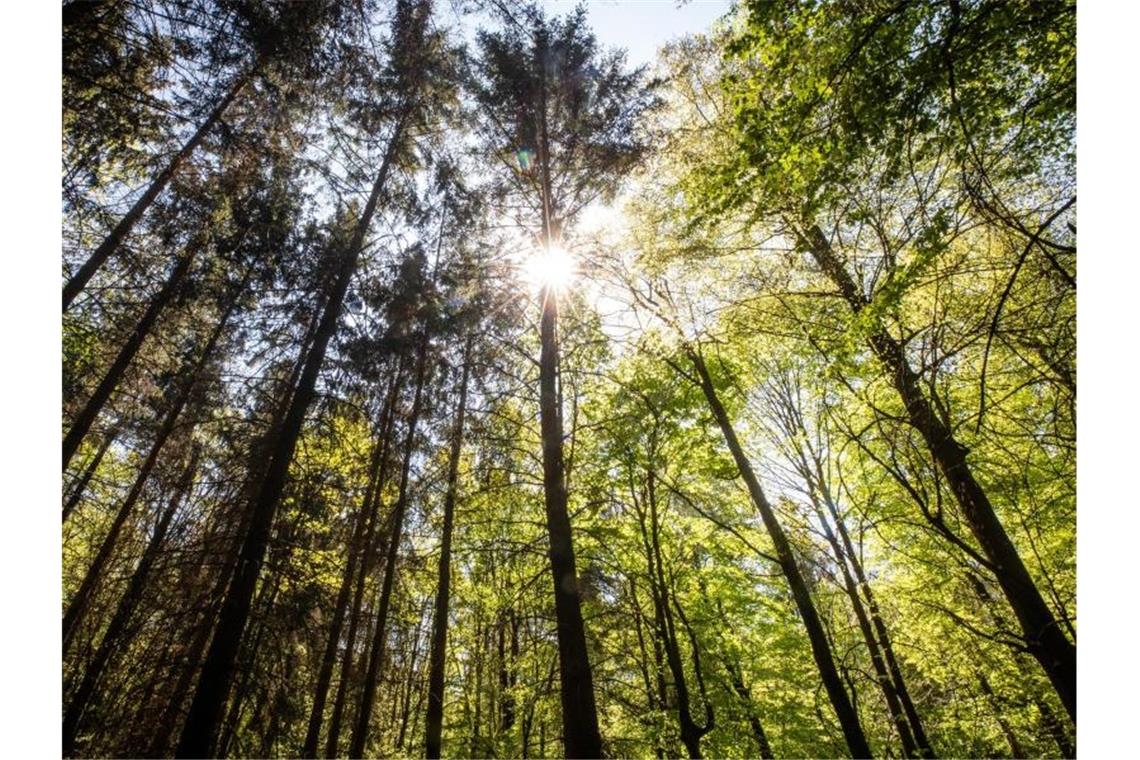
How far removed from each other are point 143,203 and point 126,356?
9.40 ft

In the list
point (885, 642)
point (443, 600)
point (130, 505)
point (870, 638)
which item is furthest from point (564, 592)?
point (130, 505)

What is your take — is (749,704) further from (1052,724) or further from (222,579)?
(222,579)

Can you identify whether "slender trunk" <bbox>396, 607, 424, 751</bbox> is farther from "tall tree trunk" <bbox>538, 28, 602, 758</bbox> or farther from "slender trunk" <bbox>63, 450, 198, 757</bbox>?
"tall tree trunk" <bbox>538, 28, 602, 758</bbox>

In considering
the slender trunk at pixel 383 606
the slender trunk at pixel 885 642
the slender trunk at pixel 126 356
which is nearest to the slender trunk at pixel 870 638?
the slender trunk at pixel 885 642

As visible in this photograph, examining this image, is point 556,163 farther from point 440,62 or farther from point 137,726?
point 137,726

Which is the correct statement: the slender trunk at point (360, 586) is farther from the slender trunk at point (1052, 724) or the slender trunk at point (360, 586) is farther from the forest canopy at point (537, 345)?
the slender trunk at point (1052, 724)

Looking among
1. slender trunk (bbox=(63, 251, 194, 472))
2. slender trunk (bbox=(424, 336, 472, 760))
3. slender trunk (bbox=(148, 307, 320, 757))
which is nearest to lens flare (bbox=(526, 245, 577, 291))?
slender trunk (bbox=(424, 336, 472, 760))

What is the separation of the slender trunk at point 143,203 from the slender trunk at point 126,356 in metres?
0.87

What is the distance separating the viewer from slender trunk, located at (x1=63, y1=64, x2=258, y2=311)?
5.96 metres

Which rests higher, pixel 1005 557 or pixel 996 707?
pixel 1005 557

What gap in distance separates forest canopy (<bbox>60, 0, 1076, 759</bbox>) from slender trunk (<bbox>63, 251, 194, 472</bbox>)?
9 cm

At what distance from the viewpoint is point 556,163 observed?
7.96m

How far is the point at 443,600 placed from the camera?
27.4 feet
